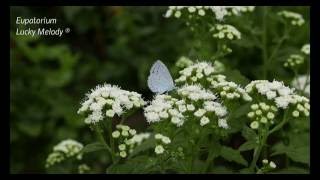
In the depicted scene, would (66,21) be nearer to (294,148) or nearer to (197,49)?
(197,49)

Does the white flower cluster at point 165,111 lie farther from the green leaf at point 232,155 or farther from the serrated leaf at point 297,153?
the serrated leaf at point 297,153

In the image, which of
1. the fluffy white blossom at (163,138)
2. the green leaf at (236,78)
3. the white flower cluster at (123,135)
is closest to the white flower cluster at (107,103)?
the white flower cluster at (123,135)

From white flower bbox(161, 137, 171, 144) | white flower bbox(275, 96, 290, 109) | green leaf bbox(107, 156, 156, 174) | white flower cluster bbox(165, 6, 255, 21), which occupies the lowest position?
green leaf bbox(107, 156, 156, 174)

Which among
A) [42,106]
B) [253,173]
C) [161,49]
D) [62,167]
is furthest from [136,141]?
[161,49]

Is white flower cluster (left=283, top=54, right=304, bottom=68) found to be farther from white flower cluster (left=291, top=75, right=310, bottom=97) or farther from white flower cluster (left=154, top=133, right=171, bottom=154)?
white flower cluster (left=154, top=133, right=171, bottom=154)

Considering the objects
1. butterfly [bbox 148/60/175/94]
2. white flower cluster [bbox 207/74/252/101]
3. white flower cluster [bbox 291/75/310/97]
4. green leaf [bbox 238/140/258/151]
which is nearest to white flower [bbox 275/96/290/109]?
white flower cluster [bbox 207/74/252/101]
